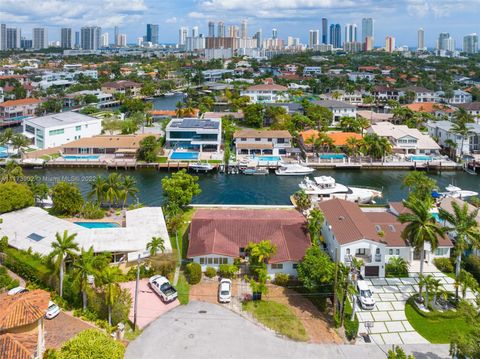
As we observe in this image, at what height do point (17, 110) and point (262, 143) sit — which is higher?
point (17, 110)

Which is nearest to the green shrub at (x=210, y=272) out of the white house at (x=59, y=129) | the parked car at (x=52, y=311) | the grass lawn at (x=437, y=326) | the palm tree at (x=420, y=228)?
the parked car at (x=52, y=311)

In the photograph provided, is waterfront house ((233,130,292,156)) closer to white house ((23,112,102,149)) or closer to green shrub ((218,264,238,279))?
white house ((23,112,102,149))

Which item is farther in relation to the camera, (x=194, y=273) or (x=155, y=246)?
(x=155, y=246)

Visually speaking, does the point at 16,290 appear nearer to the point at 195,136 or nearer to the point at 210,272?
the point at 210,272

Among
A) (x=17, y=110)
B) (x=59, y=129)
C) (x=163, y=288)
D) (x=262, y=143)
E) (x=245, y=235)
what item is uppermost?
(x=17, y=110)

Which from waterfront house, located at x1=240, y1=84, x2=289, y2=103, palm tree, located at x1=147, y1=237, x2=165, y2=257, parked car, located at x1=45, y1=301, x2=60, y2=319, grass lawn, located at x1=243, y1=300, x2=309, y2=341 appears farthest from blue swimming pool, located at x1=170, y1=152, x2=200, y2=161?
waterfront house, located at x1=240, y1=84, x2=289, y2=103

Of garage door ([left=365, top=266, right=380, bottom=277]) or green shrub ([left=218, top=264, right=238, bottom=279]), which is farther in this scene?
garage door ([left=365, top=266, right=380, bottom=277])

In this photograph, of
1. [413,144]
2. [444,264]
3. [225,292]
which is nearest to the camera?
[225,292]

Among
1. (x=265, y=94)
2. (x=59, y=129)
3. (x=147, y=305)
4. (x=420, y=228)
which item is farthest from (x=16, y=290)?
(x=265, y=94)
